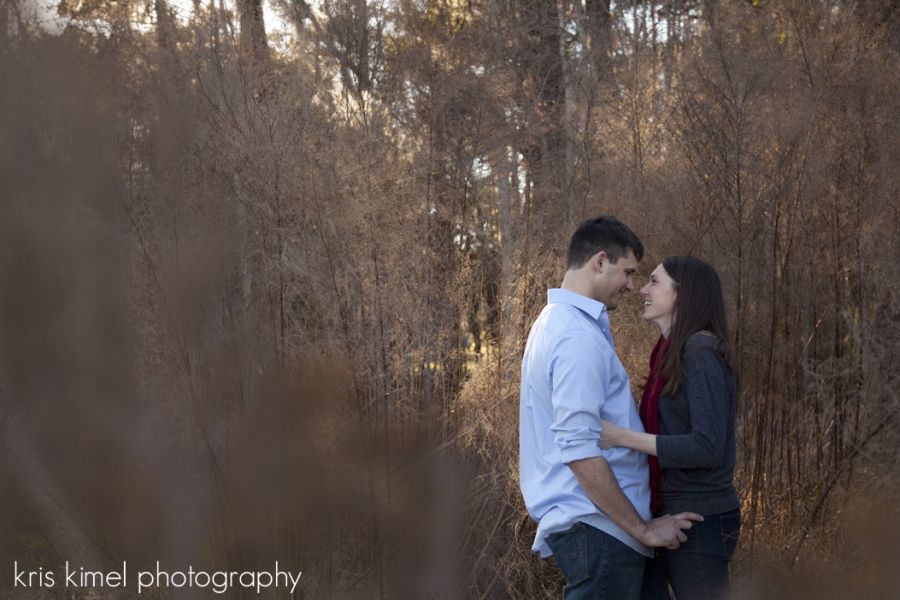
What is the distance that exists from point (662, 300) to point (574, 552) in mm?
681

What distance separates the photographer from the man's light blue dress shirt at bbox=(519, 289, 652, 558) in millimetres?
1662

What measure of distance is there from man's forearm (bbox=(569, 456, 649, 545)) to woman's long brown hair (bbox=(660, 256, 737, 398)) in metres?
0.28

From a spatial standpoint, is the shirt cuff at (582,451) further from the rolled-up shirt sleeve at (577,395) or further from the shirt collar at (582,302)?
the shirt collar at (582,302)

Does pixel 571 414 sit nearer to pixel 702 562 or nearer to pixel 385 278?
pixel 702 562

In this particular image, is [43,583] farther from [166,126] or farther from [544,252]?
[544,252]

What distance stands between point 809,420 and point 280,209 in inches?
110

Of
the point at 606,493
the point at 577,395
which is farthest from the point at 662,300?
the point at 606,493

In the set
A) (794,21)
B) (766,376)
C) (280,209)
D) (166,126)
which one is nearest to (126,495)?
(280,209)

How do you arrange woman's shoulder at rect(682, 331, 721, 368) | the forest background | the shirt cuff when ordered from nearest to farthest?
1. the shirt cuff
2. woman's shoulder at rect(682, 331, 721, 368)
3. the forest background

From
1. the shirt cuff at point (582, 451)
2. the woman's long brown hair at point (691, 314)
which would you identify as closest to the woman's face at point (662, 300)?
the woman's long brown hair at point (691, 314)

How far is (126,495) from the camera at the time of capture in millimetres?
3510

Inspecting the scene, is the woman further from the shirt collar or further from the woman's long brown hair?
the shirt collar

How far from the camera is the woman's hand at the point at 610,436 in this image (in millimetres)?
1736

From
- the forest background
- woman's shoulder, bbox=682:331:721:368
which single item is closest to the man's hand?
woman's shoulder, bbox=682:331:721:368
